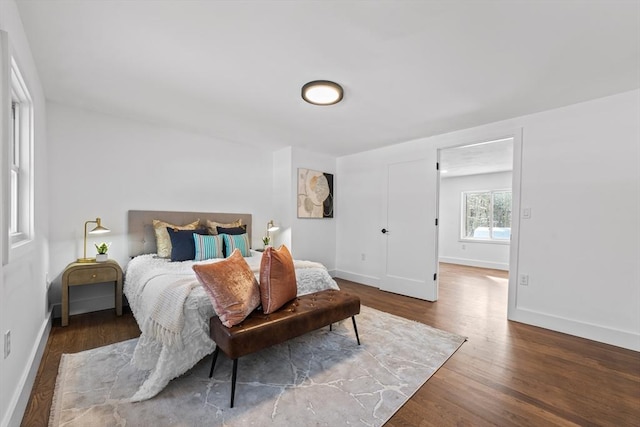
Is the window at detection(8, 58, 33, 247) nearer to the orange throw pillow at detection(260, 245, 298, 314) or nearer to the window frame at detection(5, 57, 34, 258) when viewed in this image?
the window frame at detection(5, 57, 34, 258)

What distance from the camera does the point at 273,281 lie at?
211 centimetres

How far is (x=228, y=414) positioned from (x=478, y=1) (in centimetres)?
270

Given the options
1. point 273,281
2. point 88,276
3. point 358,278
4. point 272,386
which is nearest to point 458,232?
point 358,278

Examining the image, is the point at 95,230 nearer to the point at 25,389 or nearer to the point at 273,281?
the point at 25,389

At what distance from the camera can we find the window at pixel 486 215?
671 cm

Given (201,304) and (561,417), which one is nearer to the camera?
(561,417)

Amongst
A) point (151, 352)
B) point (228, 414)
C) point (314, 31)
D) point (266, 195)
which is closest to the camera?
point (228, 414)

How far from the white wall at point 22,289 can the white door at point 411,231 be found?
395 centimetres

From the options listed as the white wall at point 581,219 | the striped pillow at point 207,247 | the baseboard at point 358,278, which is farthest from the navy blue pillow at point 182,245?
the white wall at point 581,219

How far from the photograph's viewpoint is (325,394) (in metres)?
1.82

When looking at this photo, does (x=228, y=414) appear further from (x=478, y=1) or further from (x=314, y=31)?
(x=478, y=1)

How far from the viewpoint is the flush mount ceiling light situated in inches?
94.7

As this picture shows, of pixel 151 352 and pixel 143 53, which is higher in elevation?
pixel 143 53

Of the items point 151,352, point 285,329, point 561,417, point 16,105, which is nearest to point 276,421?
point 285,329
